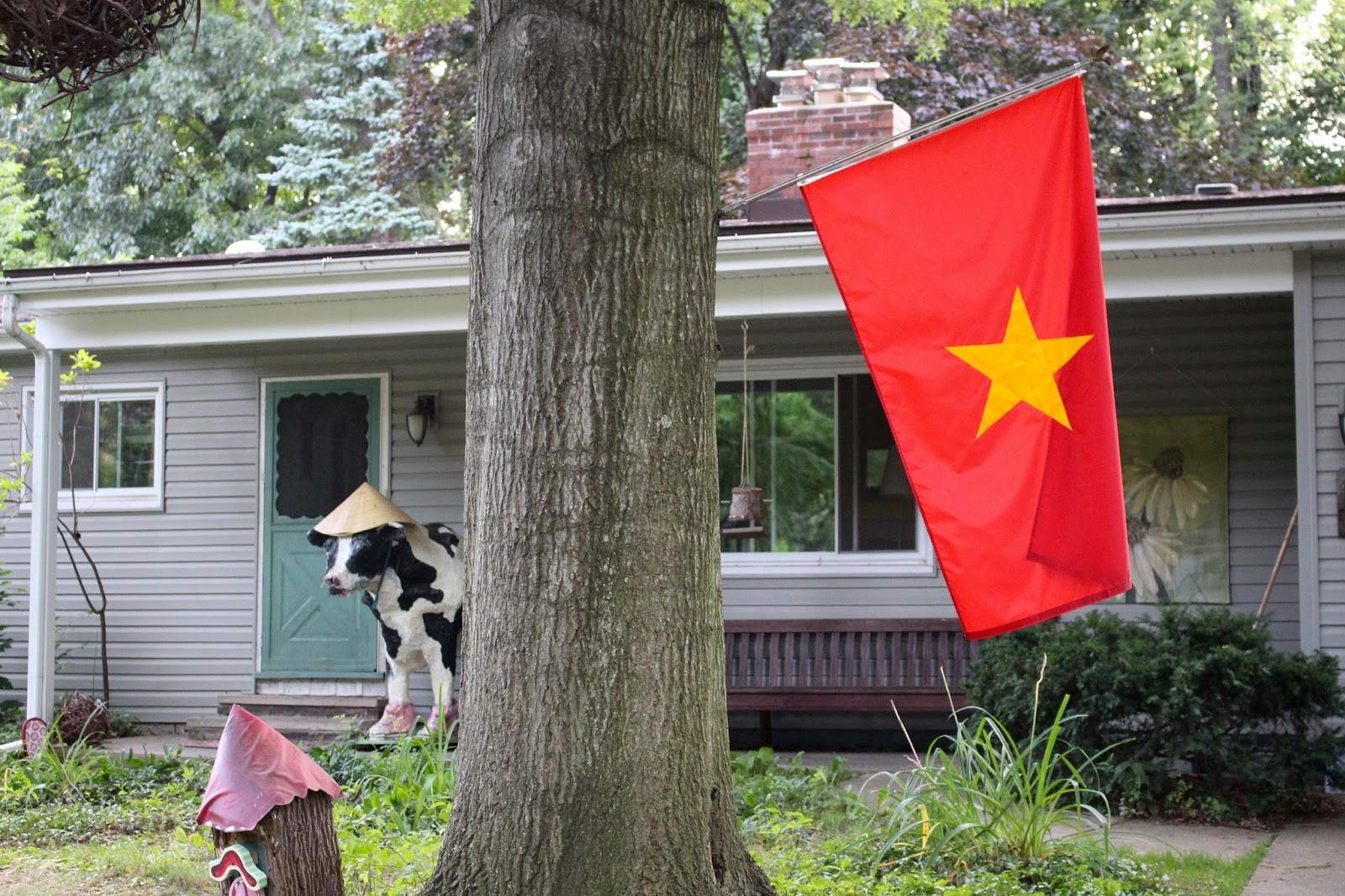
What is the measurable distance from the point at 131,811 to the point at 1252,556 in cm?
680

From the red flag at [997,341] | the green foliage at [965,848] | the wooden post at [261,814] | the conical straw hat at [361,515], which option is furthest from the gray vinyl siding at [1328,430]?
the wooden post at [261,814]

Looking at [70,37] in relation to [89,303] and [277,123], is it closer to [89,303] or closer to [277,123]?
[89,303]

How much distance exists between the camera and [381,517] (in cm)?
865

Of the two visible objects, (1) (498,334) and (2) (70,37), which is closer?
(1) (498,334)

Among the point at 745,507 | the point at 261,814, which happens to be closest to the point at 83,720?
the point at 745,507

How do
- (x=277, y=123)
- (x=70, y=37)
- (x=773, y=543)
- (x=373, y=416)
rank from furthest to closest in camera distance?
1. (x=277, y=123)
2. (x=373, y=416)
3. (x=773, y=543)
4. (x=70, y=37)

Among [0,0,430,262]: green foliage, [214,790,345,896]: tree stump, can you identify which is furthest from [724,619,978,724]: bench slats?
[0,0,430,262]: green foliage

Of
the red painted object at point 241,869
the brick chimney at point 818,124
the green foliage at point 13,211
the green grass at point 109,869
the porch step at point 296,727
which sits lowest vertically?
the porch step at point 296,727

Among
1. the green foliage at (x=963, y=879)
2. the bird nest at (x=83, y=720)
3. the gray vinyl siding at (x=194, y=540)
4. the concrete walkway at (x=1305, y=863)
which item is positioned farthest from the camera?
the gray vinyl siding at (x=194, y=540)

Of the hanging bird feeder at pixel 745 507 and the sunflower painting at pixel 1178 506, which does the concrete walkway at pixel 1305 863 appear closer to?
the sunflower painting at pixel 1178 506

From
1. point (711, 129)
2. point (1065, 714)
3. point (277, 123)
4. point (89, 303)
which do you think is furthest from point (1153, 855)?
point (277, 123)

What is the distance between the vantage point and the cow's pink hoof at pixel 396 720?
877cm

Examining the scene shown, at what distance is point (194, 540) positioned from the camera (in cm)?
1039

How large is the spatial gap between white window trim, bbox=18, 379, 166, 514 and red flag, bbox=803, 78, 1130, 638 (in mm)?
8054
